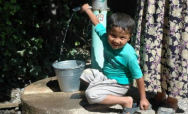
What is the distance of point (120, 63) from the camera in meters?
3.19

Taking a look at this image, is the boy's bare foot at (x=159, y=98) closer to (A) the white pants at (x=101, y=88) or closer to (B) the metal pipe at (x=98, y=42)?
(A) the white pants at (x=101, y=88)

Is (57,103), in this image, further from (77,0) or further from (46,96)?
(77,0)

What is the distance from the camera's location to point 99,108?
328cm

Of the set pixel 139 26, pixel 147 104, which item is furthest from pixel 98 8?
pixel 147 104

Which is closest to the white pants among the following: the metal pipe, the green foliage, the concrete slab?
the concrete slab

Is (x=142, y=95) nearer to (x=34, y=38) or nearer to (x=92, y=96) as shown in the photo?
(x=92, y=96)

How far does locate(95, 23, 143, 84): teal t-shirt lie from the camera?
10.2ft

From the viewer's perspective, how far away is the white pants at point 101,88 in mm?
3141

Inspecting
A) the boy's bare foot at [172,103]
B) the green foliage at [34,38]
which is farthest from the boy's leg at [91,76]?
the green foliage at [34,38]

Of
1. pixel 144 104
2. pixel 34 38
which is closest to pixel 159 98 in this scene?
pixel 144 104

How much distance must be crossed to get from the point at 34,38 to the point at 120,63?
2.20 metres

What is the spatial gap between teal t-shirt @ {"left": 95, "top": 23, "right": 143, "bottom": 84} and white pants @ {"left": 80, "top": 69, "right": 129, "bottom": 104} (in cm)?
5

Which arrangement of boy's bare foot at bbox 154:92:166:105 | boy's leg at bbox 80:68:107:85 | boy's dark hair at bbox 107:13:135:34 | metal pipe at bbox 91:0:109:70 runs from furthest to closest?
metal pipe at bbox 91:0:109:70, boy's bare foot at bbox 154:92:166:105, boy's leg at bbox 80:68:107:85, boy's dark hair at bbox 107:13:135:34

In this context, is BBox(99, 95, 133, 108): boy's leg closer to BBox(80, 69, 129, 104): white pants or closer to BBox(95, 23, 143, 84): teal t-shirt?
BBox(80, 69, 129, 104): white pants
